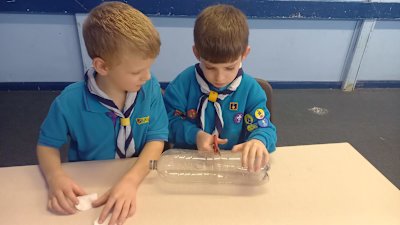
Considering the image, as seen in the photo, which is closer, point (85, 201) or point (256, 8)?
point (85, 201)

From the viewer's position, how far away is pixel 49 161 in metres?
0.89

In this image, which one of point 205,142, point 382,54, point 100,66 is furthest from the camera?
point 382,54

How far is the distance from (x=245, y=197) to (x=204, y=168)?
201 millimetres

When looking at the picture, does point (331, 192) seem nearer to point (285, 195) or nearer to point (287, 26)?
point (285, 195)

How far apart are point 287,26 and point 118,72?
8.38 ft

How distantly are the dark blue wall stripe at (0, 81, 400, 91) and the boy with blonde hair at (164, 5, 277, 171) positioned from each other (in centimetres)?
203

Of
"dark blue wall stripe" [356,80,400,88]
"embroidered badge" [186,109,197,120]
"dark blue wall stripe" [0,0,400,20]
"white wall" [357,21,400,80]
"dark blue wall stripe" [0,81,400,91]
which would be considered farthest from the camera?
"dark blue wall stripe" [356,80,400,88]

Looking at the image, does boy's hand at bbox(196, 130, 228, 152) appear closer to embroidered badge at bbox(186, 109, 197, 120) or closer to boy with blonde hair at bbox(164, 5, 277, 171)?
boy with blonde hair at bbox(164, 5, 277, 171)

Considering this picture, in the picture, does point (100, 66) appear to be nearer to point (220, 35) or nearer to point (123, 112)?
point (123, 112)

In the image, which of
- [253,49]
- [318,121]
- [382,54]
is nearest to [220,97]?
[318,121]

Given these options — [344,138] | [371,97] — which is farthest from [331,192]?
[371,97]

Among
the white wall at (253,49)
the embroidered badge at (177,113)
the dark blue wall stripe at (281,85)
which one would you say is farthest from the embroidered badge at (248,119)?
the dark blue wall stripe at (281,85)

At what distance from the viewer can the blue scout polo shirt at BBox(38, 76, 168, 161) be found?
0.92 metres

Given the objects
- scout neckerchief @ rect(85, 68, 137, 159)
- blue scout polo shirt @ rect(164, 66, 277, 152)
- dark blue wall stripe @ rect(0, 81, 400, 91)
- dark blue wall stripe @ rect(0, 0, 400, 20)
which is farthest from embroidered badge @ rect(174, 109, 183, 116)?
dark blue wall stripe @ rect(0, 81, 400, 91)
